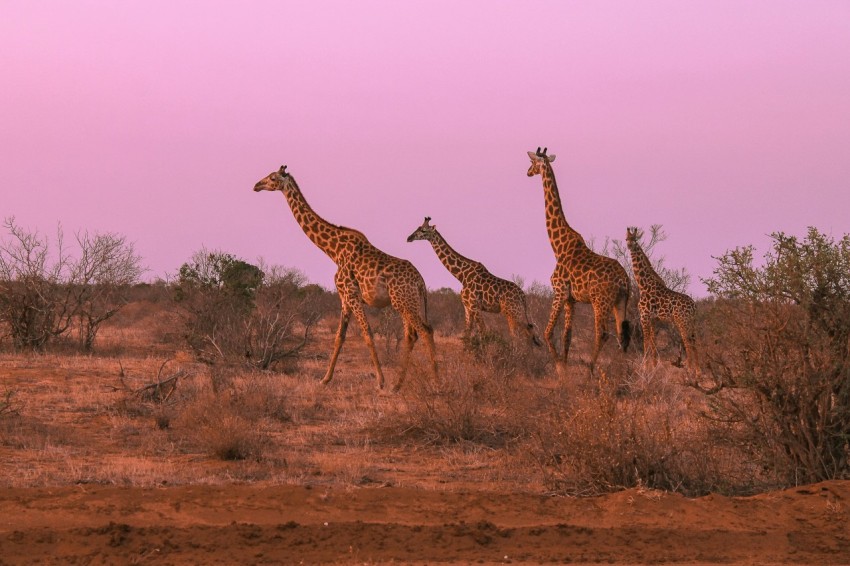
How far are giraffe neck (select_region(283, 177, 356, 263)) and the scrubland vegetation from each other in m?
1.79

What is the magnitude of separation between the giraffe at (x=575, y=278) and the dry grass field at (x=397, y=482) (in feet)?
7.21

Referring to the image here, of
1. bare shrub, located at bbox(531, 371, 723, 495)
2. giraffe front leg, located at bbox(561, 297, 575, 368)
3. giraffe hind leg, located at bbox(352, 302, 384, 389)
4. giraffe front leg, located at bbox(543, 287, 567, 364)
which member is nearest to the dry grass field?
bare shrub, located at bbox(531, 371, 723, 495)

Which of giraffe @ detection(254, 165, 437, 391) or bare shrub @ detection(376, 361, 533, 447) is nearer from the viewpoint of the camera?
bare shrub @ detection(376, 361, 533, 447)

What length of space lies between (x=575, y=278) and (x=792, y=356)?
731 cm

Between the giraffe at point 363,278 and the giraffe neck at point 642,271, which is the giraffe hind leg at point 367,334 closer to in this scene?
the giraffe at point 363,278

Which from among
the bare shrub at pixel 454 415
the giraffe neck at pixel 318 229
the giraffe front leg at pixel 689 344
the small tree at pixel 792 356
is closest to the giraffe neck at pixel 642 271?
the giraffe front leg at pixel 689 344

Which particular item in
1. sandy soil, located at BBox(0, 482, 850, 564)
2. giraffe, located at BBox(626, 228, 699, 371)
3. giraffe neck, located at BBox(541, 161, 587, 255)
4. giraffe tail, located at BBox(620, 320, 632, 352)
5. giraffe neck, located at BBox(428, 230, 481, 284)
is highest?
giraffe neck, located at BBox(541, 161, 587, 255)

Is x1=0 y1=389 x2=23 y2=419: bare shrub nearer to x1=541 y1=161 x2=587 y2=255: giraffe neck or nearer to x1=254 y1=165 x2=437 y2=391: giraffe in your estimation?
x1=254 y1=165 x2=437 y2=391: giraffe

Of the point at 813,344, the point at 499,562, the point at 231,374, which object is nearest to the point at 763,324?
the point at 813,344

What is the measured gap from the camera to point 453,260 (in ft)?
55.9

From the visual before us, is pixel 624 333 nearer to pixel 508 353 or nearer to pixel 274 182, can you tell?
pixel 508 353

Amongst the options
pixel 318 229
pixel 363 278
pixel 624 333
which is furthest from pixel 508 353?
pixel 318 229

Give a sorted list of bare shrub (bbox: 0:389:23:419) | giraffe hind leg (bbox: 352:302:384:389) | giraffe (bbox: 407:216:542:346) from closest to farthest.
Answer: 1. bare shrub (bbox: 0:389:23:419)
2. giraffe hind leg (bbox: 352:302:384:389)
3. giraffe (bbox: 407:216:542:346)

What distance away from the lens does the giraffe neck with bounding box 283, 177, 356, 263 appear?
51.2 ft
